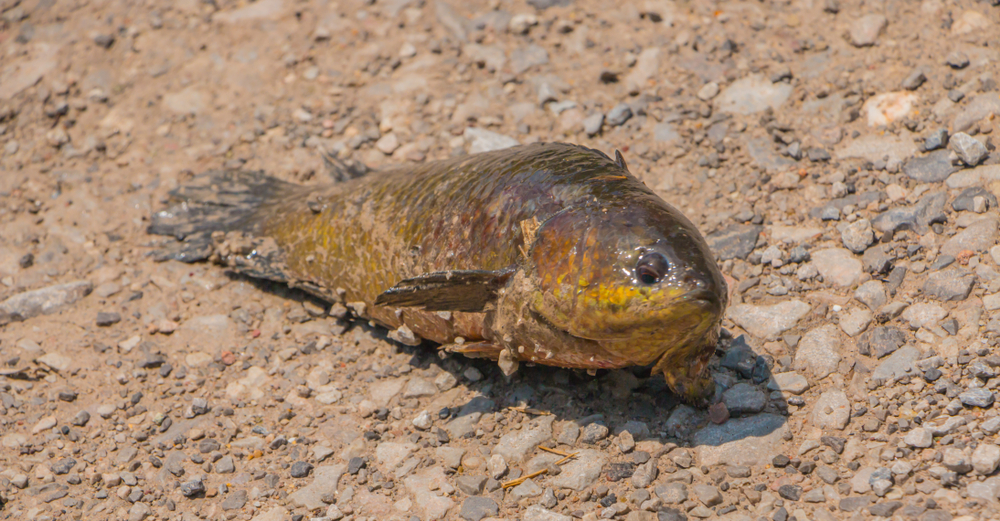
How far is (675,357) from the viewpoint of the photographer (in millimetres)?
3502

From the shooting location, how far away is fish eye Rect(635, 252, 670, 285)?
10.5ft

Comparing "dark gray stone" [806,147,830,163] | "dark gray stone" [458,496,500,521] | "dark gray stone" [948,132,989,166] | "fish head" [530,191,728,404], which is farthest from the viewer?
"dark gray stone" [806,147,830,163]

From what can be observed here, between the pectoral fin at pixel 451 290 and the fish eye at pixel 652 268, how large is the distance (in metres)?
0.64

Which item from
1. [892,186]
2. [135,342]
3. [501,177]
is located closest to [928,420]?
[892,186]

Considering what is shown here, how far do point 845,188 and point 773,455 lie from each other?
1.89 m

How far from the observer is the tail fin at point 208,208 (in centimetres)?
538

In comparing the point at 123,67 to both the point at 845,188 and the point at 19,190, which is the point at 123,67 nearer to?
the point at 19,190

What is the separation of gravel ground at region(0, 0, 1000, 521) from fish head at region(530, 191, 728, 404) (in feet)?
1.74

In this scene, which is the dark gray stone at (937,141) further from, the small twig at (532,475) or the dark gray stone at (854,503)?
the small twig at (532,475)

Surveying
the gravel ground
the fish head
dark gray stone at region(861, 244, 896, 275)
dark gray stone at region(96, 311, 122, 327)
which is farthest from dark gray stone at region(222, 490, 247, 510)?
dark gray stone at region(861, 244, 896, 275)

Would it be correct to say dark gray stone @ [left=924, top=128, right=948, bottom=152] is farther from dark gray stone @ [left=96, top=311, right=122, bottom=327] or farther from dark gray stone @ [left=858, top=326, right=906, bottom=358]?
dark gray stone @ [left=96, top=311, right=122, bottom=327]

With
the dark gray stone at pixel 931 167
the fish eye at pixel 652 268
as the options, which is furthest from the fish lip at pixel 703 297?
the dark gray stone at pixel 931 167

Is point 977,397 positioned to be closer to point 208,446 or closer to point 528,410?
point 528,410

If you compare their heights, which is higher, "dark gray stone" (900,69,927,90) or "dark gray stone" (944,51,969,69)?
"dark gray stone" (944,51,969,69)
